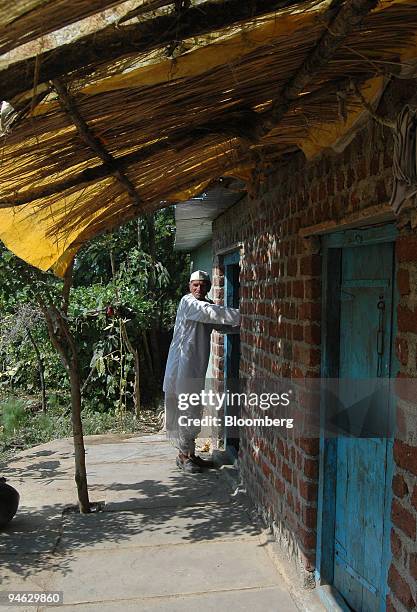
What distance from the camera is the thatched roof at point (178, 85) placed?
4.21 ft

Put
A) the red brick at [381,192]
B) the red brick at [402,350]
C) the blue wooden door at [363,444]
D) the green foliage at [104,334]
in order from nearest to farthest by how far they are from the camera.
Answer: the red brick at [402,350], the red brick at [381,192], the blue wooden door at [363,444], the green foliage at [104,334]

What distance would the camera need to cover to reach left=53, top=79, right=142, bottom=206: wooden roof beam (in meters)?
1.64

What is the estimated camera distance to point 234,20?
1.36 metres

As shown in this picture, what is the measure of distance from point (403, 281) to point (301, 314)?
119cm

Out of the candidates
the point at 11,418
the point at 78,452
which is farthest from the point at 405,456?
the point at 11,418

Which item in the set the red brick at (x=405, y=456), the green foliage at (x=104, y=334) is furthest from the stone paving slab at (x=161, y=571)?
the green foliage at (x=104, y=334)

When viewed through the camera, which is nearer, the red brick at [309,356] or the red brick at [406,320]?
the red brick at [406,320]

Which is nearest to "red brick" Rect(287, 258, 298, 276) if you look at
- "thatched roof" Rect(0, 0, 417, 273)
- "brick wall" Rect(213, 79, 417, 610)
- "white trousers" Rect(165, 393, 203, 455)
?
"brick wall" Rect(213, 79, 417, 610)

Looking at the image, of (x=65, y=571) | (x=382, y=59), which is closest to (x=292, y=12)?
(x=382, y=59)

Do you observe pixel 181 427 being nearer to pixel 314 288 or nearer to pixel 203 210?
pixel 203 210

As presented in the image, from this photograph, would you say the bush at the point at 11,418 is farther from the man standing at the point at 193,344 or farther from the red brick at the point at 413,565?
the red brick at the point at 413,565

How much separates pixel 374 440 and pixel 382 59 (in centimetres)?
169

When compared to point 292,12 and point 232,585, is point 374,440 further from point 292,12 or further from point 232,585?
point 292,12

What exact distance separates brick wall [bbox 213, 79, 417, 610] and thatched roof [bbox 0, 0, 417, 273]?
0.27 metres
